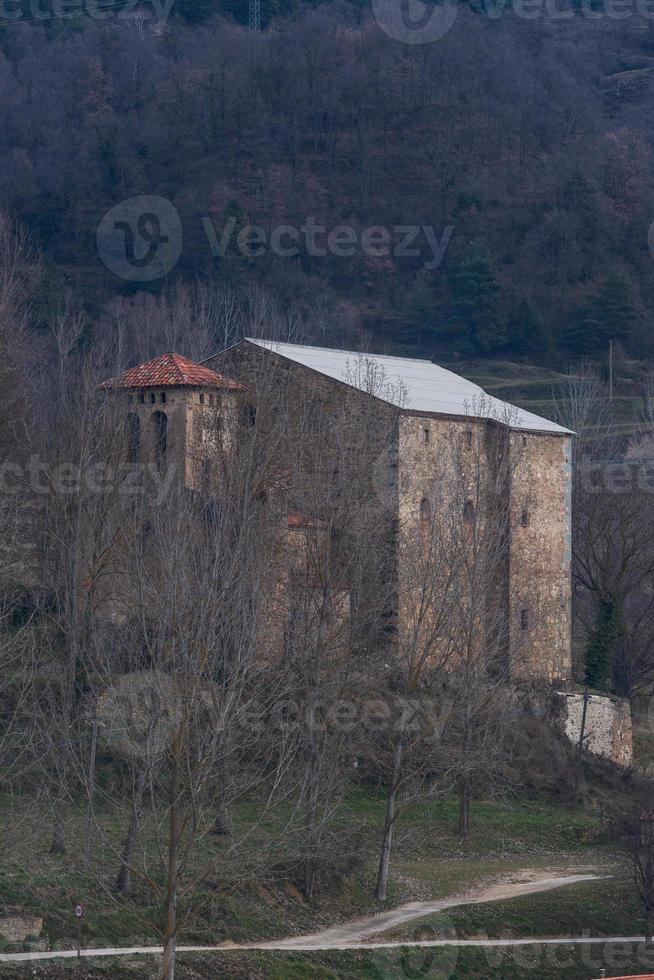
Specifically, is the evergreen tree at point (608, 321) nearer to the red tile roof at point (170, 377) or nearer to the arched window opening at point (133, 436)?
the red tile roof at point (170, 377)

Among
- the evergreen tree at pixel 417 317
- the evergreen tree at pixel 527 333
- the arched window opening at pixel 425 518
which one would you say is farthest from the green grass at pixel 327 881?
the evergreen tree at pixel 417 317

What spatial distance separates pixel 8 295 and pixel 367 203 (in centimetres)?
5445

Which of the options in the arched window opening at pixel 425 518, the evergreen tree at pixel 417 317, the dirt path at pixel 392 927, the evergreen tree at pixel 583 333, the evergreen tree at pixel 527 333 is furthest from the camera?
the evergreen tree at pixel 417 317

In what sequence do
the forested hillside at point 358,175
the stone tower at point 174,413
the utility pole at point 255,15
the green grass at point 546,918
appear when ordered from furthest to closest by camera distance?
the utility pole at point 255,15 < the forested hillside at point 358,175 < the stone tower at point 174,413 < the green grass at point 546,918

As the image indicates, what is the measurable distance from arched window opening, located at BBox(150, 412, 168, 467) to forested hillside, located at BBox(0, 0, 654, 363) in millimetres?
34366

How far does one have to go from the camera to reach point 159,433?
115 feet

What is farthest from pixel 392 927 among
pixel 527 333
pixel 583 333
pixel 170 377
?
pixel 527 333

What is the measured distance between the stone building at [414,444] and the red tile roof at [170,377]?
1.7 inches

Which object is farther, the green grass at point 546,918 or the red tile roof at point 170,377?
the red tile roof at point 170,377

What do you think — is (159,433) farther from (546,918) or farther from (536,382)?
(536,382)

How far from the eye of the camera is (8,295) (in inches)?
1419

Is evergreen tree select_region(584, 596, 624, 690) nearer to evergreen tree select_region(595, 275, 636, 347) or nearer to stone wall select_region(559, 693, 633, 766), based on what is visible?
stone wall select_region(559, 693, 633, 766)

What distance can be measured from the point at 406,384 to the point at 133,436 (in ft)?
26.5

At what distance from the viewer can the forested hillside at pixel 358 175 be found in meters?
77.0
